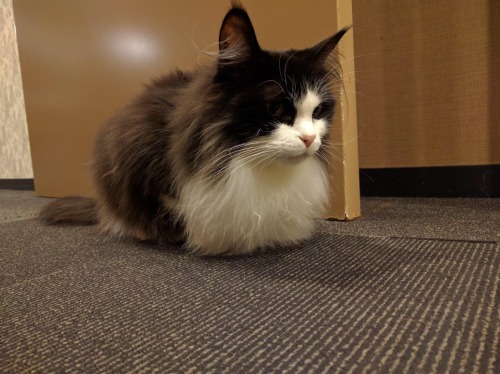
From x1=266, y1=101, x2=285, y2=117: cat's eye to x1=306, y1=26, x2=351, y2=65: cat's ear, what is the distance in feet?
0.63

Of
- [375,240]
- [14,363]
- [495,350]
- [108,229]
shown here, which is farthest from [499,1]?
[14,363]

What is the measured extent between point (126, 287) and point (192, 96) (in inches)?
20.3

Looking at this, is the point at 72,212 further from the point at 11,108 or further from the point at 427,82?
the point at 11,108

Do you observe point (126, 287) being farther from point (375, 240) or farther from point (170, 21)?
point (170, 21)

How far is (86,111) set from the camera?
93.3 inches

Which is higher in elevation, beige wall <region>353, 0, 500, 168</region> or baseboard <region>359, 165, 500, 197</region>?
beige wall <region>353, 0, 500, 168</region>

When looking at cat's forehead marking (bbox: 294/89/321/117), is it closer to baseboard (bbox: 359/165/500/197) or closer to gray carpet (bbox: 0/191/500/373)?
gray carpet (bbox: 0/191/500/373)

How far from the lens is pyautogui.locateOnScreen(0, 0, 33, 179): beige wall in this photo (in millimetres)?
3377

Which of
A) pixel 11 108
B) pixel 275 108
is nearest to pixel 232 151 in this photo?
pixel 275 108

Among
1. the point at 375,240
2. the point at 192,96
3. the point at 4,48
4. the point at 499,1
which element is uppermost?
the point at 4,48

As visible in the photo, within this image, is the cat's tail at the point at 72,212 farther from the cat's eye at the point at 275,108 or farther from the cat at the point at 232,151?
the cat's eye at the point at 275,108

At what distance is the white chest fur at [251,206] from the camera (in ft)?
3.24

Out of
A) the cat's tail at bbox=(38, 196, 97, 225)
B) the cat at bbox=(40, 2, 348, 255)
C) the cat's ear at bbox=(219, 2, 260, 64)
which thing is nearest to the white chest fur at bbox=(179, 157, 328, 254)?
the cat at bbox=(40, 2, 348, 255)

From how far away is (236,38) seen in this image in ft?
3.02
